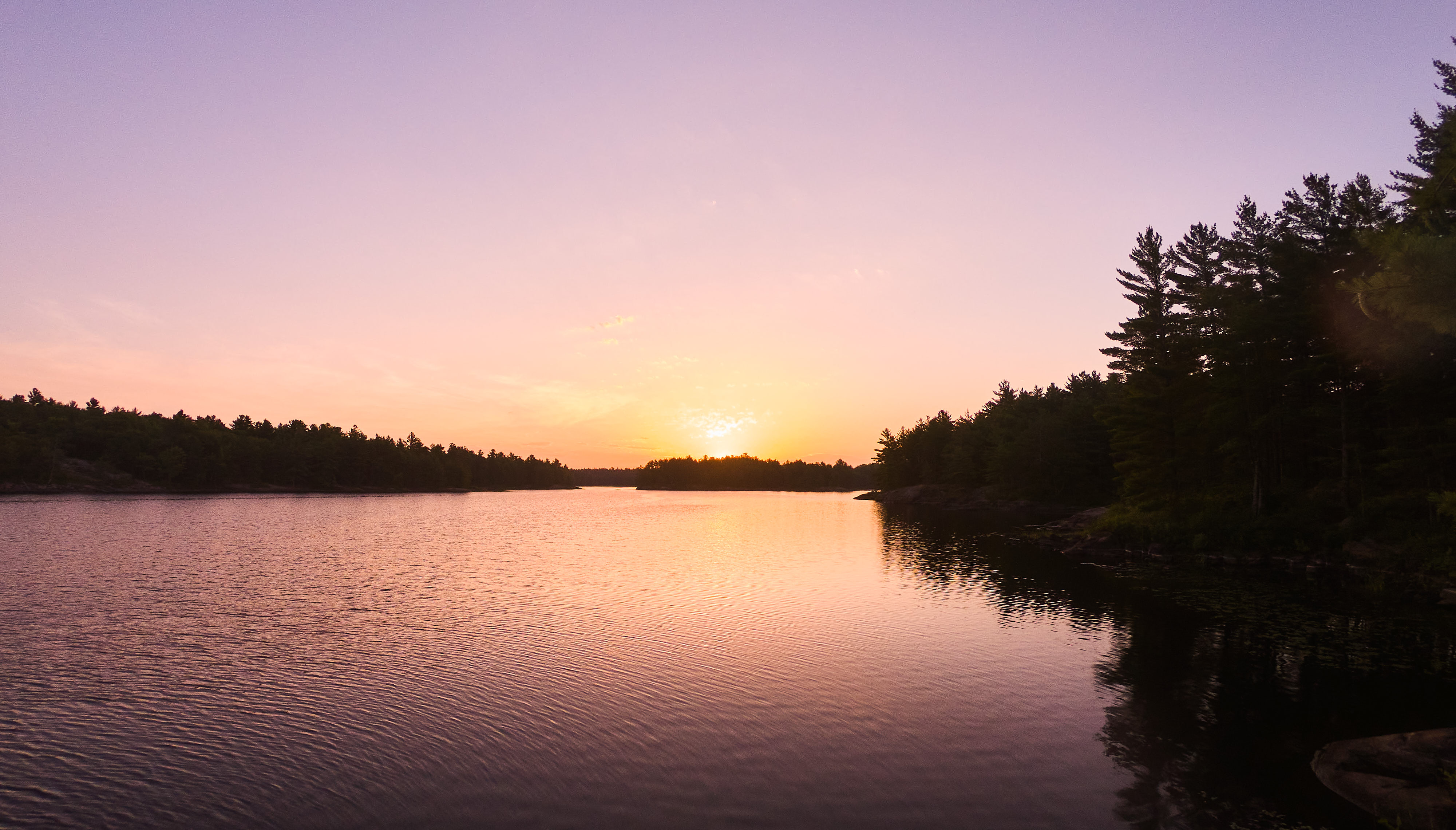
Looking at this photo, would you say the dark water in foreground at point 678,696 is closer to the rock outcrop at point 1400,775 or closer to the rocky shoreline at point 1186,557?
the rock outcrop at point 1400,775

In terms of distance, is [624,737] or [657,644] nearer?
[624,737]

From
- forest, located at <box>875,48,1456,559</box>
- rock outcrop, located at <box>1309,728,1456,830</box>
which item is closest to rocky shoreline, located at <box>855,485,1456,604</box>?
forest, located at <box>875,48,1456,559</box>

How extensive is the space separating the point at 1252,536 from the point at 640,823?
184ft

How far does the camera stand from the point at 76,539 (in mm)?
58000

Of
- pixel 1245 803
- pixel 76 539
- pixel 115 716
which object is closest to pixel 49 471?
pixel 76 539

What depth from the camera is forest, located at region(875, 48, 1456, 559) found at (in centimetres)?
3294

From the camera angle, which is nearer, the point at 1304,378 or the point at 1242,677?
the point at 1242,677

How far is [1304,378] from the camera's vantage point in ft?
171

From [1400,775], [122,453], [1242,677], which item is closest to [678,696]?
[1400,775]

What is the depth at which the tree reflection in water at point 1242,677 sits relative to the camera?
15641 millimetres

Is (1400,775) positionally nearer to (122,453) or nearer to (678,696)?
(678,696)

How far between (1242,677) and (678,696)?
1953 cm

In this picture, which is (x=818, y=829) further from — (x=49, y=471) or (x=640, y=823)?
(x=49, y=471)

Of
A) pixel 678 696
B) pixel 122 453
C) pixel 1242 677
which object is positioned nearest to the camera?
pixel 678 696
